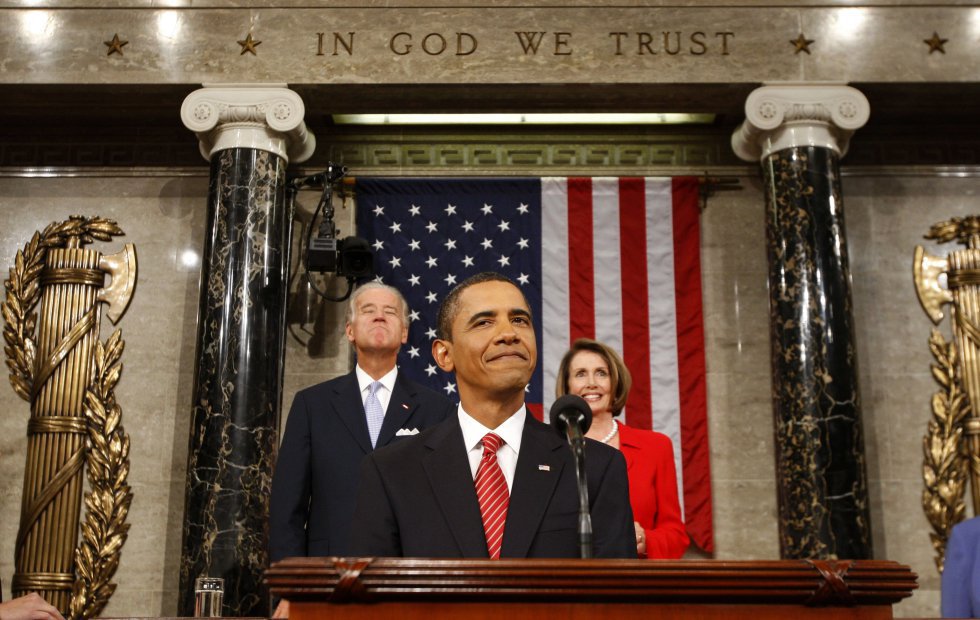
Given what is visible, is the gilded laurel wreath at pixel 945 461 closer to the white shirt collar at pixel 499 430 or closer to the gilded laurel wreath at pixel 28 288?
the white shirt collar at pixel 499 430

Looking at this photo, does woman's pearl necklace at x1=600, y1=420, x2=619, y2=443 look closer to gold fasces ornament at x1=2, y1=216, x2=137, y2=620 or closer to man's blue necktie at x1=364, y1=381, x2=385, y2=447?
man's blue necktie at x1=364, y1=381, x2=385, y2=447

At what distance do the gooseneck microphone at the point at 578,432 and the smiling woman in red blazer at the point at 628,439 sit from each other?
2.47m

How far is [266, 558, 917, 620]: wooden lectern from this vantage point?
1.84 m

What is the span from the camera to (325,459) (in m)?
4.85

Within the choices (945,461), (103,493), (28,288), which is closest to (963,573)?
(945,461)

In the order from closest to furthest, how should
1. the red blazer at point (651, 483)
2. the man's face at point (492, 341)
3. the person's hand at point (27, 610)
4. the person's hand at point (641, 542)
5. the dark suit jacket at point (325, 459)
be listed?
the man's face at point (492, 341) < the person's hand at point (27, 610) < the person's hand at point (641, 542) < the dark suit jacket at point (325, 459) < the red blazer at point (651, 483)

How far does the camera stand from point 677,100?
7.90 metres

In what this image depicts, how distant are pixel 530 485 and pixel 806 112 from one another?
5.59m

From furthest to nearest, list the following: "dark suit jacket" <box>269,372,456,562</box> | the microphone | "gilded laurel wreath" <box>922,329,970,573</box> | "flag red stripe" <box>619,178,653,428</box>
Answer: "flag red stripe" <box>619,178,653,428</box>, "gilded laurel wreath" <box>922,329,970,573</box>, "dark suit jacket" <box>269,372,456,562</box>, the microphone

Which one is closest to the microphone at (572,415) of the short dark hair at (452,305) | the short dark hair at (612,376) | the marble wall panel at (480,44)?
Result: the short dark hair at (452,305)

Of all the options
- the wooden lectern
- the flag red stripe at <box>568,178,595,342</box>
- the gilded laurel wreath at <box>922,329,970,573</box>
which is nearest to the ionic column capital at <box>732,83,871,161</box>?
the flag red stripe at <box>568,178,595,342</box>

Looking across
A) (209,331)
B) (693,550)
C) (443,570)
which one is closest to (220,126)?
(209,331)

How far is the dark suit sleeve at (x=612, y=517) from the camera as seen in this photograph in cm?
262

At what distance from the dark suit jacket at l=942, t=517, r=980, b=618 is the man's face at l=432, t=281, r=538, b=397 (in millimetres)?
2507
